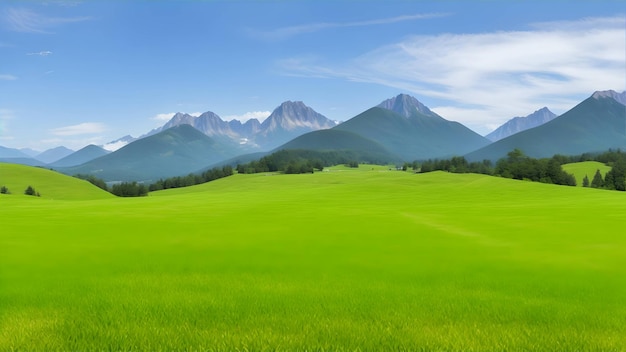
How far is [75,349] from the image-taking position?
981 cm

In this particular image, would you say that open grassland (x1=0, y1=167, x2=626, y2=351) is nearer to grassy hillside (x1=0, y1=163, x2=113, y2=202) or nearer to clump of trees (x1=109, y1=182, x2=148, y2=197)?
grassy hillside (x1=0, y1=163, x2=113, y2=202)

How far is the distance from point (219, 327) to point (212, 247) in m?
14.1

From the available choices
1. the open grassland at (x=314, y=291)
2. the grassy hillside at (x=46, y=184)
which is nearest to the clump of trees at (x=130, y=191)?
the grassy hillside at (x=46, y=184)

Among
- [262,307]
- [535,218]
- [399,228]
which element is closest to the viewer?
[262,307]

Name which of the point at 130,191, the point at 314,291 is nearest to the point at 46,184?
the point at 130,191

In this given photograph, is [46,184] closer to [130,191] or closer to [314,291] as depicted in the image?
[130,191]

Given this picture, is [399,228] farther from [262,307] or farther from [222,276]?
[262,307]

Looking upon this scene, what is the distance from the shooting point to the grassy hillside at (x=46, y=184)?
542 feet

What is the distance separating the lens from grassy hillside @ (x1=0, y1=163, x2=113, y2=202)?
16512 cm

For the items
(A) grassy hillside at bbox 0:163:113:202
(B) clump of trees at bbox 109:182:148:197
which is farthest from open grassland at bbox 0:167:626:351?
(B) clump of trees at bbox 109:182:148:197

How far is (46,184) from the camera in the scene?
581 ft

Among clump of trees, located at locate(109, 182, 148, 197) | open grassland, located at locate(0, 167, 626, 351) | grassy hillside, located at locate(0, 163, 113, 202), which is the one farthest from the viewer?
clump of trees, located at locate(109, 182, 148, 197)

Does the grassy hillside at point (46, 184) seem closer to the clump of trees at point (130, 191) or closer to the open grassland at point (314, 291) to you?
the clump of trees at point (130, 191)

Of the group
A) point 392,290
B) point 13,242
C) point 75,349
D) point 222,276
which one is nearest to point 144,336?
point 75,349
